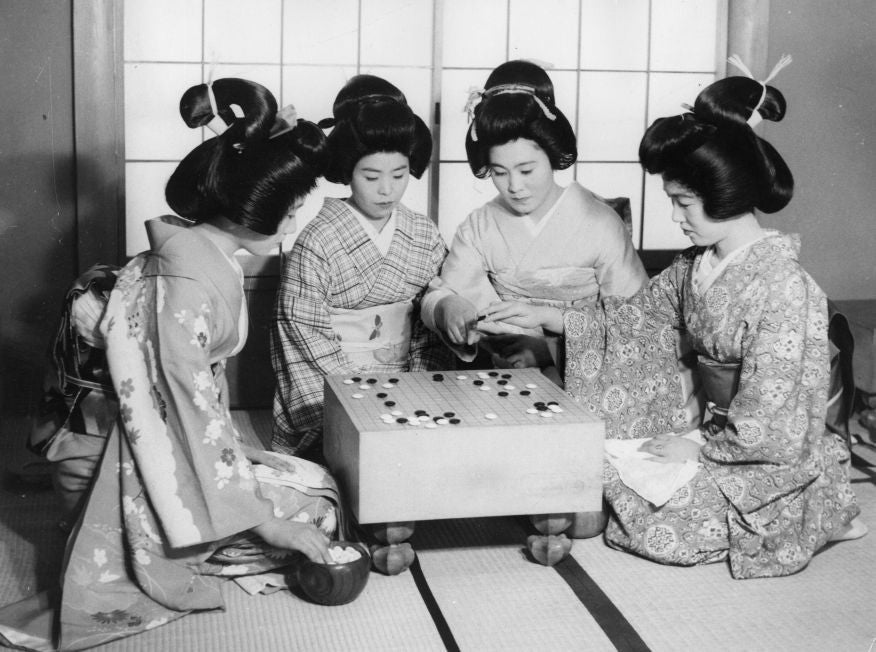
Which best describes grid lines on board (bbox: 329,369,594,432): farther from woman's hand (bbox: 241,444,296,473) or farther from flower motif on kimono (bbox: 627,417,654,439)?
flower motif on kimono (bbox: 627,417,654,439)

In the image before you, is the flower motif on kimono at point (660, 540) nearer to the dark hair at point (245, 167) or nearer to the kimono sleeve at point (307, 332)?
the kimono sleeve at point (307, 332)

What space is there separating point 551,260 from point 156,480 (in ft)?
5.33

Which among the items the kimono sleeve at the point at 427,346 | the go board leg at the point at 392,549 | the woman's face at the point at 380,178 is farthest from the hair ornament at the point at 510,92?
the go board leg at the point at 392,549

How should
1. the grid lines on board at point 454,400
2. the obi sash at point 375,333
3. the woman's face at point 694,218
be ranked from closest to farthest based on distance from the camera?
1. the grid lines on board at point 454,400
2. the woman's face at point 694,218
3. the obi sash at point 375,333

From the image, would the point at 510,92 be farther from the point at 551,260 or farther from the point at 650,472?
the point at 650,472

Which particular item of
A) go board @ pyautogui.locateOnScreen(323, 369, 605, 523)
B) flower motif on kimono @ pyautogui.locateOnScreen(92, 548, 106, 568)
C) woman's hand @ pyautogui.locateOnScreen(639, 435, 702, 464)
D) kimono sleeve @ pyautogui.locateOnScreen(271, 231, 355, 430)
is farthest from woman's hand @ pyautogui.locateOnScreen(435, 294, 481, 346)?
flower motif on kimono @ pyautogui.locateOnScreen(92, 548, 106, 568)

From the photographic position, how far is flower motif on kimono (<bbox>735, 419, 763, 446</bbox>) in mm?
2824

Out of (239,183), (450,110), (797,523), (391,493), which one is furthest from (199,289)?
(450,110)

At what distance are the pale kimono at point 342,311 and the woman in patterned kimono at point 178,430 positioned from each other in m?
0.86

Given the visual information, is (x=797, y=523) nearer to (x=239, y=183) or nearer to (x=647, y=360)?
(x=647, y=360)

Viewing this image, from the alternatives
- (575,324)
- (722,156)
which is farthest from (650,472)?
(722,156)

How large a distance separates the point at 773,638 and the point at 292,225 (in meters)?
1.47

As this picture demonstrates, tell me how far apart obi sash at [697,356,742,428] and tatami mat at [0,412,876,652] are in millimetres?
436

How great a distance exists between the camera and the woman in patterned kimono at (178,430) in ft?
8.07
